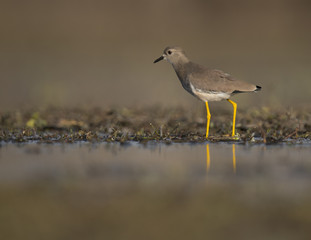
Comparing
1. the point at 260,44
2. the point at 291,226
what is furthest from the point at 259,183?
the point at 260,44

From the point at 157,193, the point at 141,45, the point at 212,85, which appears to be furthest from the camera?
the point at 141,45

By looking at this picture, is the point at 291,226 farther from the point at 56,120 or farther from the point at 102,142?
the point at 56,120

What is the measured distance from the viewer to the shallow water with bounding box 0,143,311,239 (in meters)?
3.36

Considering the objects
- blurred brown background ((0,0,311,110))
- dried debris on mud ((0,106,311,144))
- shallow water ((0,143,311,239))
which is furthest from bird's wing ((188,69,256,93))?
blurred brown background ((0,0,311,110))

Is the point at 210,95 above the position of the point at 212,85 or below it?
below

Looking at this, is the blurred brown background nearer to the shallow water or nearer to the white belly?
the white belly

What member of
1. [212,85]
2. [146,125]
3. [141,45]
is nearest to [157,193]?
[212,85]

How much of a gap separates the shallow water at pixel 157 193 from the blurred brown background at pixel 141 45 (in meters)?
7.21

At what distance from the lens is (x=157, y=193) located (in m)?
4.15

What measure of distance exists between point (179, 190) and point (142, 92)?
34.1ft

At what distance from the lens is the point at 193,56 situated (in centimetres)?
1916

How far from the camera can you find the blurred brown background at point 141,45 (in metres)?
14.9

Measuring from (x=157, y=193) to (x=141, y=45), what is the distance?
17196 millimetres

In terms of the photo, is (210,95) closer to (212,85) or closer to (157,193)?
(212,85)
